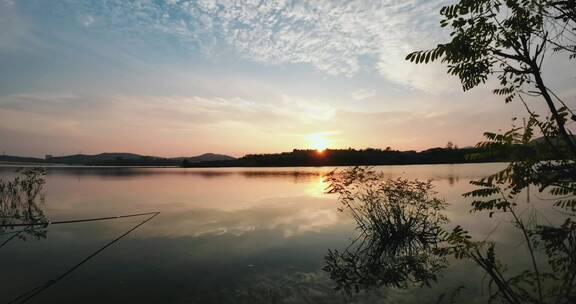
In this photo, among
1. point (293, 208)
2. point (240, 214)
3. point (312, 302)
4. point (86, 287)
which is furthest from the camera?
point (293, 208)

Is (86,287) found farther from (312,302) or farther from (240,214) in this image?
(240,214)

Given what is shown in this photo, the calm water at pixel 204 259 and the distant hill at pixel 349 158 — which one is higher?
the distant hill at pixel 349 158

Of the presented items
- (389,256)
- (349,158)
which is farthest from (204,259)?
(349,158)

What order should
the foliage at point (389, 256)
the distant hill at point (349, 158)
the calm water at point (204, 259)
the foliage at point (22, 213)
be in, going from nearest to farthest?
the calm water at point (204, 259) < the foliage at point (389, 256) < the foliage at point (22, 213) < the distant hill at point (349, 158)

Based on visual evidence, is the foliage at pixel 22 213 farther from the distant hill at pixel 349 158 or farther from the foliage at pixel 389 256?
the distant hill at pixel 349 158

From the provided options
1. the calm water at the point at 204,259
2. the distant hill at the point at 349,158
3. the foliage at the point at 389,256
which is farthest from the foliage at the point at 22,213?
the distant hill at the point at 349,158

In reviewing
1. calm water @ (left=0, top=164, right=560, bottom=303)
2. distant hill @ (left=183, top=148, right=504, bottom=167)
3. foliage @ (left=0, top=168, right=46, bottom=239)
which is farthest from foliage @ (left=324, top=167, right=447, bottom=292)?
distant hill @ (left=183, top=148, right=504, bottom=167)

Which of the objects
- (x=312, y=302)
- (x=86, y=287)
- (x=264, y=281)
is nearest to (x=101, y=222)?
(x=86, y=287)

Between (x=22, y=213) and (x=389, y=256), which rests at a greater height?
(x=22, y=213)

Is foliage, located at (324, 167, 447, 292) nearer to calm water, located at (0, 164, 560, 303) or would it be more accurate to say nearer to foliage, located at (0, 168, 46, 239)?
calm water, located at (0, 164, 560, 303)

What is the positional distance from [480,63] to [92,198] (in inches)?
1510

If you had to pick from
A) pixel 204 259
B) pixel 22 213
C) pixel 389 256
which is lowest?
pixel 204 259

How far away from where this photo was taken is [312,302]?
936 cm

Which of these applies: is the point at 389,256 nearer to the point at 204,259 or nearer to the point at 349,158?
the point at 204,259
